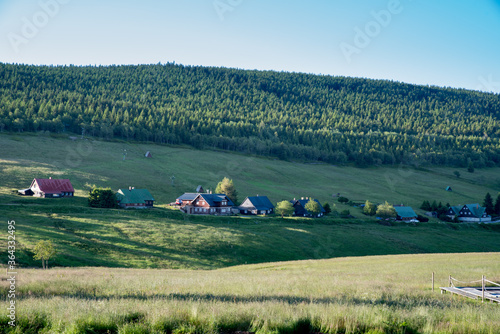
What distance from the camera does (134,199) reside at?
3201 inches

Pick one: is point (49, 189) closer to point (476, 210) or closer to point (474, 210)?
point (474, 210)

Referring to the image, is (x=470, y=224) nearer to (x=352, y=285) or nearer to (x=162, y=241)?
(x=162, y=241)

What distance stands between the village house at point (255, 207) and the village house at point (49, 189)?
36.4 meters

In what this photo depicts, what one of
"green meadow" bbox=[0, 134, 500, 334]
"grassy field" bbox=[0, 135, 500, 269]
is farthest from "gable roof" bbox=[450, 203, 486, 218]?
"grassy field" bbox=[0, 135, 500, 269]

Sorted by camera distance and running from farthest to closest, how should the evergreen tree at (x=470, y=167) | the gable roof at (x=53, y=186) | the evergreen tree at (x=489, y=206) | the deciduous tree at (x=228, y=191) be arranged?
the evergreen tree at (x=470, y=167), the evergreen tree at (x=489, y=206), the deciduous tree at (x=228, y=191), the gable roof at (x=53, y=186)

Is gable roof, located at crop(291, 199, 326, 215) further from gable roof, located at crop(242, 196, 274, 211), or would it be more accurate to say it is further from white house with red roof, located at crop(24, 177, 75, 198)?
white house with red roof, located at crop(24, 177, 75, 198)

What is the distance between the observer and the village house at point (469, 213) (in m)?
102

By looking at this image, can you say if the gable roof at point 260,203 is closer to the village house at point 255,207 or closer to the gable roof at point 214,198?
the village house at point 255,207

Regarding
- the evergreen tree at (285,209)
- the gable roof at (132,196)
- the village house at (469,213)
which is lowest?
the village house at (469,213)

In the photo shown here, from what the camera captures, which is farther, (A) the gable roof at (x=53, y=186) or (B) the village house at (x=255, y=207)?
(B) the village house at (x=255, y=207)

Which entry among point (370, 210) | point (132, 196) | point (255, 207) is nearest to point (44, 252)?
point (132, 196)

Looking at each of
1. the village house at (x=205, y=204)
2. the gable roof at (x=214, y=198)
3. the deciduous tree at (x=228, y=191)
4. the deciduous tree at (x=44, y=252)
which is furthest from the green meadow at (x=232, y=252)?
the gable roof at (x=214, y=198)

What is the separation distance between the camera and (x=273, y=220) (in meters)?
76.7

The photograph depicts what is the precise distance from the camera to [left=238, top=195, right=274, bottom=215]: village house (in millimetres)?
87438
